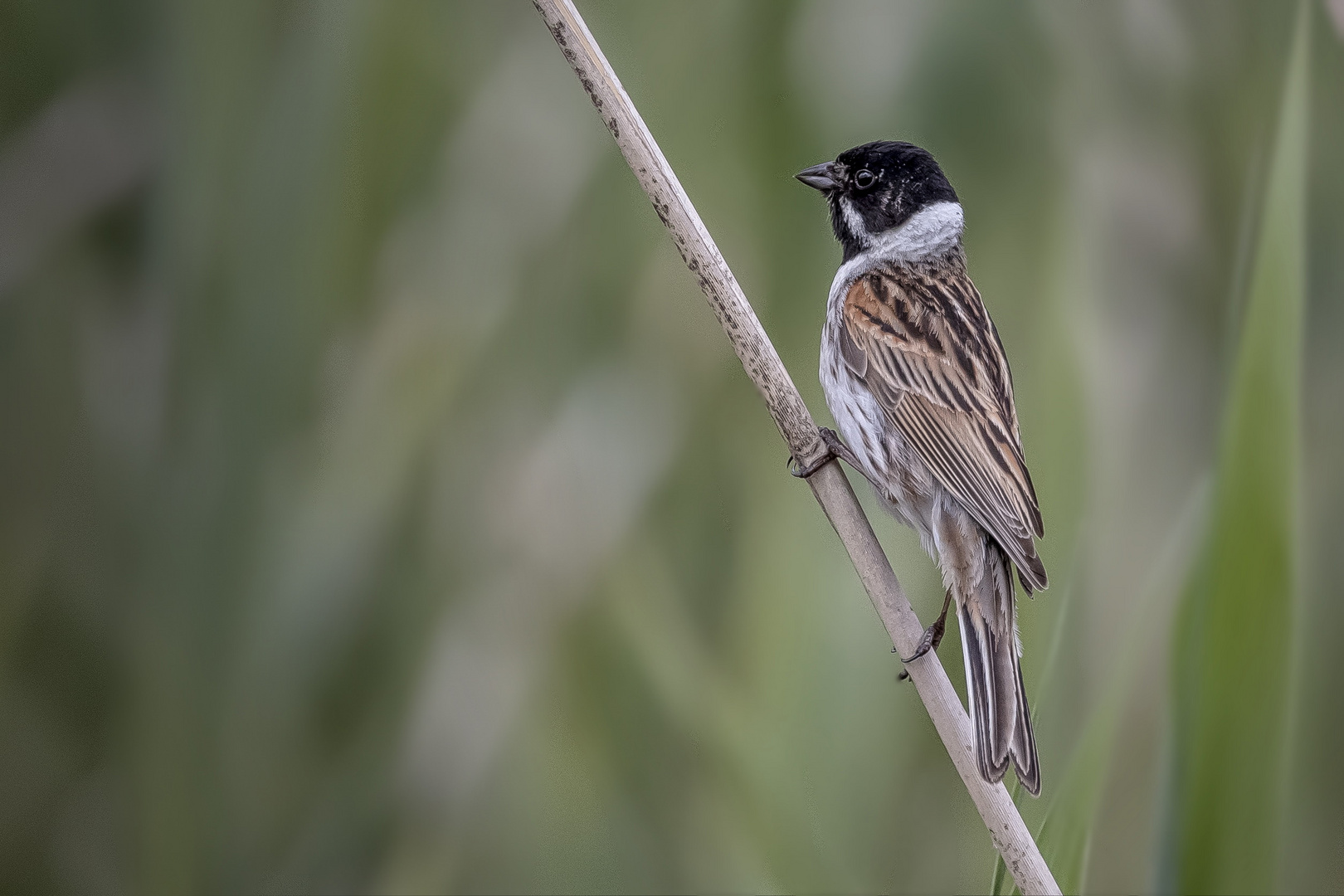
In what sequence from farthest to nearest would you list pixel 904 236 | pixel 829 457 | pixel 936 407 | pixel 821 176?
pixel 904 236
pixel 821 176
pixel 936 407
pixel 829 457

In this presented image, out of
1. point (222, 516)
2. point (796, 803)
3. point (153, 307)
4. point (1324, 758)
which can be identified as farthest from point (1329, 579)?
point (153, 307)

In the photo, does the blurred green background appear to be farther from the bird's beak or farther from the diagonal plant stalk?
the diagonal plant stalk

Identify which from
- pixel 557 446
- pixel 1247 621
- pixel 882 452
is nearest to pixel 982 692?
pixel 1247 621

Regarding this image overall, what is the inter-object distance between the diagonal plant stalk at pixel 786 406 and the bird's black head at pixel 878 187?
68 cm

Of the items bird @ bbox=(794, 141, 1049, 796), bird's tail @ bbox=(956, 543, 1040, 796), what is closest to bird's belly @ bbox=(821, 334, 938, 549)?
bird @ bbox=(794, 141, 1049, 796)

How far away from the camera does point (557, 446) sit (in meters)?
1.72

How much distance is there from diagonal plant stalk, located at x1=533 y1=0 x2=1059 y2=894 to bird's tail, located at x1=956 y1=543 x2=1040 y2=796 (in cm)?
2

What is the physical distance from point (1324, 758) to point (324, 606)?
1.44 metres

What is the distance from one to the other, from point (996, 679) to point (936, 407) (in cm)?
52

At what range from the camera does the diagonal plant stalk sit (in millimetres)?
1080

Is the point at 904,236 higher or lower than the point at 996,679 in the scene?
higher

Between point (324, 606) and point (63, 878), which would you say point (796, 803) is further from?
point (63, 878)

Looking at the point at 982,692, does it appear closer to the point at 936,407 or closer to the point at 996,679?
the point at 996,679

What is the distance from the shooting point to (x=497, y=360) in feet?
5.45
